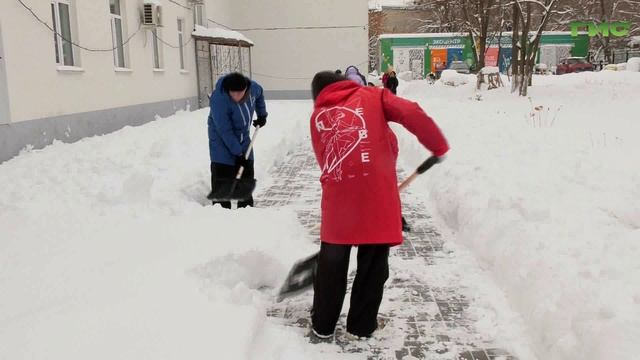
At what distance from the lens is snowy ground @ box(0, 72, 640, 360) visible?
2768 millimetres

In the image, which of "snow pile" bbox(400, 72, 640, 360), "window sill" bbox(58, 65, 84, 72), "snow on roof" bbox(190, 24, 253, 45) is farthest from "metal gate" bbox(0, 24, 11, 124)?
"snow on roof" bbox(190, 24, 253, 45)

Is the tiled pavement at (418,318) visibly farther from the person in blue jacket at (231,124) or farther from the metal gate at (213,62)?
the metal gate at (213,62)

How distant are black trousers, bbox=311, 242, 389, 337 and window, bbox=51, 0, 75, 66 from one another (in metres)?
8.27

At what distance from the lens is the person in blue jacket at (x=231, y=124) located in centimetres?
538

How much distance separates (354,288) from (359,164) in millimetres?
793

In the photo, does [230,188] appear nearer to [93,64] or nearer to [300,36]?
[93,64]

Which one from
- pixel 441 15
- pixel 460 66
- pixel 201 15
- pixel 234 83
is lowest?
pixel 234 83

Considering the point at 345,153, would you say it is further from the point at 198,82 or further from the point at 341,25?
the point at 341,25

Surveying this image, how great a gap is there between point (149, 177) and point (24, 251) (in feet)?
6.82

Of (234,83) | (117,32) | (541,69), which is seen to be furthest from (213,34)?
(541,69)

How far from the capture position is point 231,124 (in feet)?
18.2

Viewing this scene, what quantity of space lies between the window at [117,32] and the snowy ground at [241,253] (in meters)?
4.84

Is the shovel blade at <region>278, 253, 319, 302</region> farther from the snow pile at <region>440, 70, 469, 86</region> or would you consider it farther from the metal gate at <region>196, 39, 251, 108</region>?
the snow pile at <region>440, 70, 469, 86</region>

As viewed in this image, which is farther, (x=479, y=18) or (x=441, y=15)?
(x=441, y=15)
